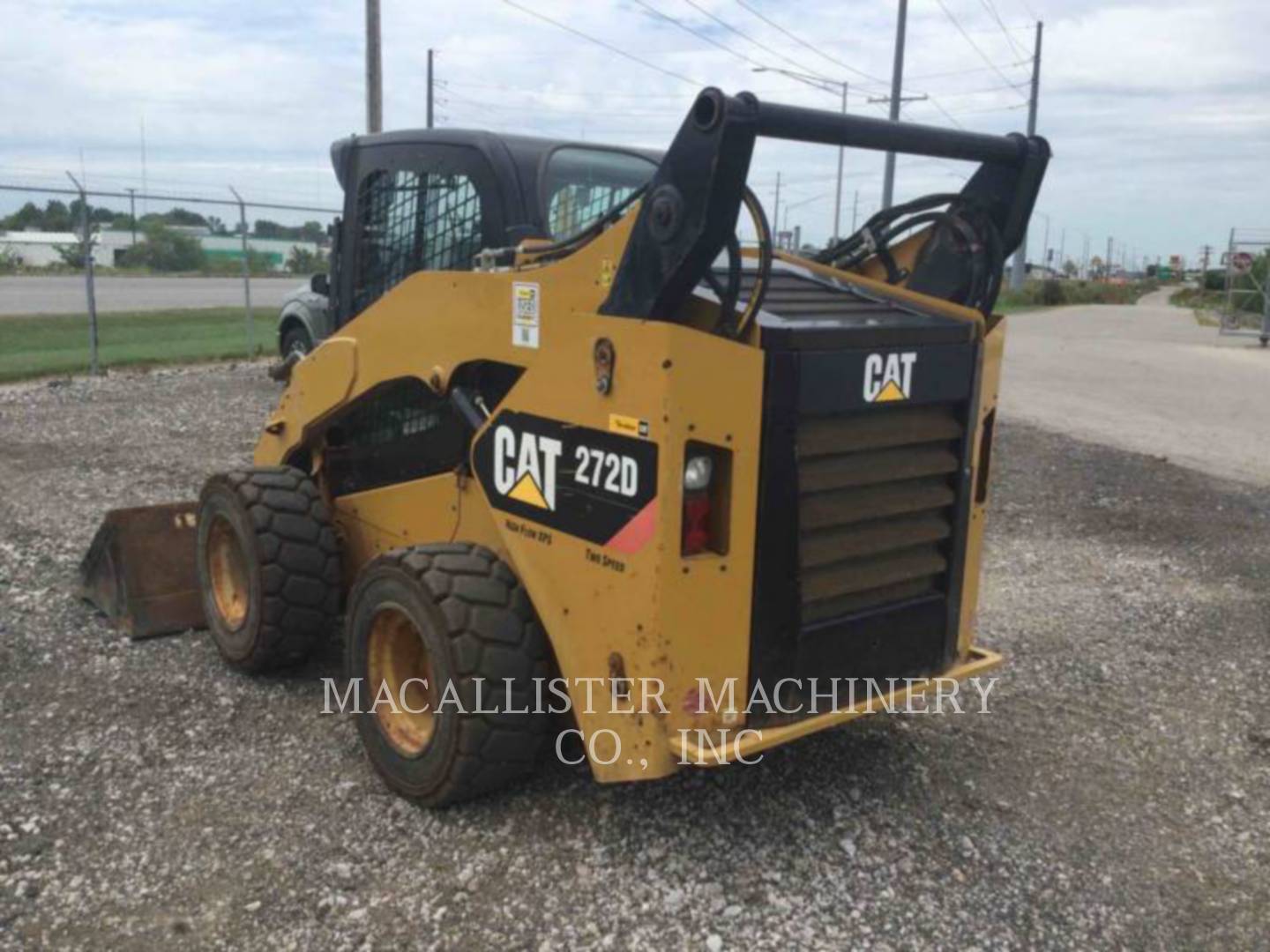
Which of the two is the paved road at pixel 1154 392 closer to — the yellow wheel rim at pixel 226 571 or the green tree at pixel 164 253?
the yellow wheel rim at pixel 226 571

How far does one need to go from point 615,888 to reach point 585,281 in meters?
1.71

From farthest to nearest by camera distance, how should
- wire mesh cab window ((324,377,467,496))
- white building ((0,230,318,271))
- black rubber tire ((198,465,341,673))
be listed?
white building ((0,230,318,271)), black rubber tire ((198,465,341,673)), wire mesh cab window ((324,377,467,496))

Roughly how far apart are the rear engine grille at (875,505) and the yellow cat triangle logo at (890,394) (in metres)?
0.04

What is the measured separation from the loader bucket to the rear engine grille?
9.79 ft

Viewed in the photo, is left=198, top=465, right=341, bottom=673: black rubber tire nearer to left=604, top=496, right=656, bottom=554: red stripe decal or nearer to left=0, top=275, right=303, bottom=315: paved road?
left=604, top=496, right=656, bottom=554: red stripe decal

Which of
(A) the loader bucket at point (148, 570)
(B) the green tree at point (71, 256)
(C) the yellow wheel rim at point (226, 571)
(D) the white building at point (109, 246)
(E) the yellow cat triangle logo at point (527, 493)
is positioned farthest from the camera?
(D) the white building at point (109, 246)

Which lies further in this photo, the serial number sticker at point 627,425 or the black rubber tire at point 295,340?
the black rubber tire at point 295,340

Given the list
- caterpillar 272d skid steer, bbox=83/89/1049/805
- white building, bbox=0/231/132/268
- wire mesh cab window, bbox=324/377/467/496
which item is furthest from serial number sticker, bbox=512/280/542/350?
white building, bbox=0/231/132/268

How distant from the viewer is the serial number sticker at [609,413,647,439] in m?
3.10

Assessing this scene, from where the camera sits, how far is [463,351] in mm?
3916

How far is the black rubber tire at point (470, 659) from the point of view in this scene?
11.3 feet

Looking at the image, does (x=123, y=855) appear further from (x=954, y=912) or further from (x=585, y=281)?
(x=954, y=912)

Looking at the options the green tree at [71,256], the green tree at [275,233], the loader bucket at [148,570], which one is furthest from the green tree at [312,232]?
the loader bucket at [148,570]

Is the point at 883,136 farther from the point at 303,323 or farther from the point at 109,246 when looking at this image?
the point at 109,246
